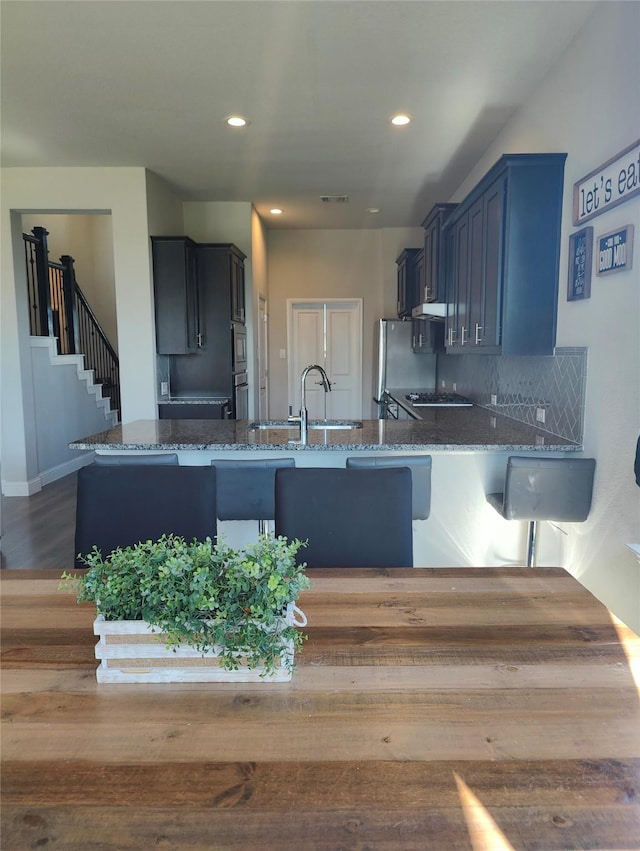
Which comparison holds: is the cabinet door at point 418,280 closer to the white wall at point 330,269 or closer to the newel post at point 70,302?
the white wall at point 330,269

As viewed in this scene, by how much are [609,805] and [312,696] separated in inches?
17.1

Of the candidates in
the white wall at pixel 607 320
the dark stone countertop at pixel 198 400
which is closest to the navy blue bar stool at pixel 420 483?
the white wall at pixel 607 320

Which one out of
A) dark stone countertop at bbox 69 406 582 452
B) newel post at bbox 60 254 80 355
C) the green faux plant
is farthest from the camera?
newel post at bbox 60 254 80 355

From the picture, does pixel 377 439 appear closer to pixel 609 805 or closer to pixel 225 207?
pixel 609 805

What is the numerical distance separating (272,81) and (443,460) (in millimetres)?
2422

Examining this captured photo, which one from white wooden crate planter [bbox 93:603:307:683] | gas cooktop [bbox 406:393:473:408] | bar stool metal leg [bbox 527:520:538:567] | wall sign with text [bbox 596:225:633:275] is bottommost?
bar stool metal leg [bbox 527:520:538:567]

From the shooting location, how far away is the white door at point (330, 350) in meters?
7.80

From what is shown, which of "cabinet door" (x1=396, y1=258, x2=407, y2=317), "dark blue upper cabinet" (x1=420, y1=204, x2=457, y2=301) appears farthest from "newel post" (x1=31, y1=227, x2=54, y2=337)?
"dark blue upper cabinet" (x1=420, y1=204, x2=457, y2=301)

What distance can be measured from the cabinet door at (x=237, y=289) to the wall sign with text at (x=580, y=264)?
11.8 ft

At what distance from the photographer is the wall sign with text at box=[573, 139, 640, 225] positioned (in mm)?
2195

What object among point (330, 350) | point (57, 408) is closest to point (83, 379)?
point (57, 408)

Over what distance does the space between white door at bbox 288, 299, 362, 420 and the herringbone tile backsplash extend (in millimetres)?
2865

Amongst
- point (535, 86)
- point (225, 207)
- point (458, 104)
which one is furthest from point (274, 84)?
point (225, 207)

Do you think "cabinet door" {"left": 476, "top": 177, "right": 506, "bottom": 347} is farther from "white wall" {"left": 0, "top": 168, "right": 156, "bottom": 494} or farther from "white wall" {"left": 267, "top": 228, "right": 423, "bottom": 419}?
"white wall" {"left": 267, "top": 228, "right": 423, "bottom": 419}
